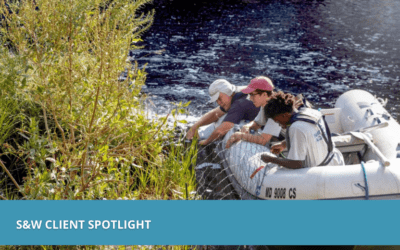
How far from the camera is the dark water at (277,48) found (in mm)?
→ 9430

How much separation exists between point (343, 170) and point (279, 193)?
657mm

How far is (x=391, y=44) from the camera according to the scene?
39.6 ft

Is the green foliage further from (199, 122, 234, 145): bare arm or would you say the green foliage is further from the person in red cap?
(199, 122, 234, 145): bare arm

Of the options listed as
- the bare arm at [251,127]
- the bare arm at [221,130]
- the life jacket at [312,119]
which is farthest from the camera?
the bare arm at [221,130]

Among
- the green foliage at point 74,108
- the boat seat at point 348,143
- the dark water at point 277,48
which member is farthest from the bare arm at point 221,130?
the dark water at point 277,48

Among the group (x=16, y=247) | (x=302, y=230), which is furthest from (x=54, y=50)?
(x=302, y=230)

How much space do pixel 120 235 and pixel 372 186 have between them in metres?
2.54

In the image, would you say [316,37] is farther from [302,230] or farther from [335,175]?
[302,230]

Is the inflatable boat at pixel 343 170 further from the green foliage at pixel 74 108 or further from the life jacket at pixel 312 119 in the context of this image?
the green foliage at pixel 74 108

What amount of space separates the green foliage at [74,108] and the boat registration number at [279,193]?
78 cm

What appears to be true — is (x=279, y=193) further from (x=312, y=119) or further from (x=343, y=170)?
(x=312, y=119)

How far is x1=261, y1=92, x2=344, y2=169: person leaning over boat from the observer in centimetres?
421

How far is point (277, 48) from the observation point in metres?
11.9

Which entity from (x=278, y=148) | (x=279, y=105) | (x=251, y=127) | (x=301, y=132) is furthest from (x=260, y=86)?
(x=301, y=132)
